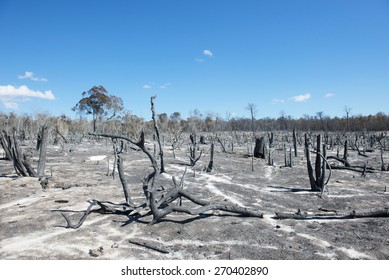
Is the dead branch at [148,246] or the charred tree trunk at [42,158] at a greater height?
the charred tree trunk at [42,158]

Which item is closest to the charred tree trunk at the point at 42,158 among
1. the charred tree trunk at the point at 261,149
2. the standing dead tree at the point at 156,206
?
the standing dead tree at the point at 156,206

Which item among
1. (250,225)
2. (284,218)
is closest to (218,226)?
(250,225)

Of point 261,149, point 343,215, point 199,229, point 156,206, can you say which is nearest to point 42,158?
point 156,206

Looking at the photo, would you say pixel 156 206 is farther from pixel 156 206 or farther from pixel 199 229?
pixel 199 229

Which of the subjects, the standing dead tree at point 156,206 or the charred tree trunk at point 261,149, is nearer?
the standing dead tree at point 156,206

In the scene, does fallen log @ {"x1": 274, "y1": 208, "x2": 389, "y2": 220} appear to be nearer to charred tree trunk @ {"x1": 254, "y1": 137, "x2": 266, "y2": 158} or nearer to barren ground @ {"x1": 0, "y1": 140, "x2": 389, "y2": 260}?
barren ground @ {"x1": 0, "y1": 140, "x2": 389, "y2": 260}

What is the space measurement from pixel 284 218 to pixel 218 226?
172 centimetres

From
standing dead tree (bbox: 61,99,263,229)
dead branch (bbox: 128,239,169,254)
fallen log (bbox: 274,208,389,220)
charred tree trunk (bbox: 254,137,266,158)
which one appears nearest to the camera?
dead branch (bbox: 128,239,169,254)

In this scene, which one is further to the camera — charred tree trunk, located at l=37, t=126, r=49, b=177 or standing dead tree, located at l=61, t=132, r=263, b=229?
charred tree trunk, located at l=37, t=126, r=49, b=177

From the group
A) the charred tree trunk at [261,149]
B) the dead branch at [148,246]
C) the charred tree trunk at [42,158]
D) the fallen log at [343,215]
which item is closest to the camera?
the dead branch at [148,246]

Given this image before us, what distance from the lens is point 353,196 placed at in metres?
9.36

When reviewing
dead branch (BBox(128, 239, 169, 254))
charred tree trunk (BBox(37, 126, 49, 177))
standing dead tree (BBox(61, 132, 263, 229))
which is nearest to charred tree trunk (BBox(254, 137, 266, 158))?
charred tree trunk (BBox(37, 126, 49, 177))

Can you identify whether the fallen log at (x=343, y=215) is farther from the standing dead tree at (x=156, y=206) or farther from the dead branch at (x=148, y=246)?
the dead branch at (x=148, y=246)

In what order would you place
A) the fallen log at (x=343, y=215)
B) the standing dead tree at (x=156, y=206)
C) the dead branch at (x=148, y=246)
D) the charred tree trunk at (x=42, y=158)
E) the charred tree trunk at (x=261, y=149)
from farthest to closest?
the charred tree trunk at (x=261, y=149) → the charred tree trunk at (x=42, y=158) → the fallen log at (x=343, y=215) → the standing dead tree at (x=156, y=206) → the dead branch at (x=148, y=246)
